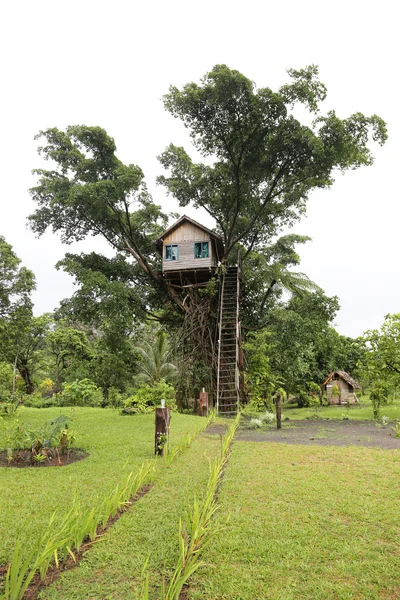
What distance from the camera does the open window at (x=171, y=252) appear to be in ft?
57.0

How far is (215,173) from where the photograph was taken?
18.0 m

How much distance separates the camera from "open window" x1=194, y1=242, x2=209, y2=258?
17.3m

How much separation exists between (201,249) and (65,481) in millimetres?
13394

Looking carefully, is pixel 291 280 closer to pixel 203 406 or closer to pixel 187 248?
pixel 187 248

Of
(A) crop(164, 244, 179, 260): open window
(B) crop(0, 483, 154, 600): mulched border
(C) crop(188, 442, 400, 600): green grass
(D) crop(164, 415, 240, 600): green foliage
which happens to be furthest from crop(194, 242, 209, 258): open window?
Result: (B) crop(0, 483, 154, 600): mulched border

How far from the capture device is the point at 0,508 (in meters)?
3.96

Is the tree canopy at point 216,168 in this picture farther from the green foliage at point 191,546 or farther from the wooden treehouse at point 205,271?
the green foliage at point 191,546

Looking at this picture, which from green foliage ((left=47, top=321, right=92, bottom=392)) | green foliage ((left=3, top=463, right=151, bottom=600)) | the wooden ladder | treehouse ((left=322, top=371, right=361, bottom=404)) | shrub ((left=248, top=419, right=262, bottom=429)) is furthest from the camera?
treehouse ((left=322, top=371, right=361, bottom=404))

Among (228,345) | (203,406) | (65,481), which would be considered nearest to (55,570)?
(65,481)

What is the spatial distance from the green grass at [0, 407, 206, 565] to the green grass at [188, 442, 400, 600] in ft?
→ 4.83

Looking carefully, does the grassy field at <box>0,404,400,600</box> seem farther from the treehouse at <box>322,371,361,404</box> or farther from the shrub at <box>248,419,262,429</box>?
the treehouse at <box>322,371,361,404</box>

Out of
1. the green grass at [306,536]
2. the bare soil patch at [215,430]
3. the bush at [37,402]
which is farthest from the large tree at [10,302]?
the green grass at [306,536]

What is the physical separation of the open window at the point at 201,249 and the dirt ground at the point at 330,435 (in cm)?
828

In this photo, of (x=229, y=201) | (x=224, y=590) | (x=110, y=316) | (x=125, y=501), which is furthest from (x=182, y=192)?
(x=224, y=590)
